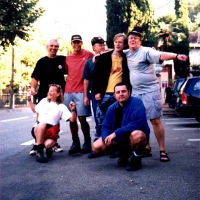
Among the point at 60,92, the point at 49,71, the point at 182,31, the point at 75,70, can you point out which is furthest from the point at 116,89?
the point at 182,31

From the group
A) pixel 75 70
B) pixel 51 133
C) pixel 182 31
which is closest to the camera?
pixel 51 133

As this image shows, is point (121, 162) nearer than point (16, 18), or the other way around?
point (121, 162)

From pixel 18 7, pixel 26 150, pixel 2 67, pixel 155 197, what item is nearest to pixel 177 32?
pixel 2 67

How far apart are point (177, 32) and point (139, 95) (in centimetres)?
3608

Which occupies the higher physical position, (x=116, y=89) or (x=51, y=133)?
(x=116, y=89)

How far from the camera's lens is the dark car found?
33.4 ft

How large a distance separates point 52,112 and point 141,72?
147 centimetres

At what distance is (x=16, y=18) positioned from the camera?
19031 millimetres

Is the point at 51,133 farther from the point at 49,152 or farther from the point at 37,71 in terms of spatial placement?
the point at 37,71

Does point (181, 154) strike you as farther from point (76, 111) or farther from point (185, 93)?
point (185, 93)

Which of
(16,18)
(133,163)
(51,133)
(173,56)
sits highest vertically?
(16,18)

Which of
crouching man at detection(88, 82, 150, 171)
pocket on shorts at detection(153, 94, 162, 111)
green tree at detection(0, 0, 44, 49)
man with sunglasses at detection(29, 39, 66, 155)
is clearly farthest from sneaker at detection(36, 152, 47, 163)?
green tree at detection(0, 0, 44, 49)

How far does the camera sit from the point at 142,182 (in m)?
3.87

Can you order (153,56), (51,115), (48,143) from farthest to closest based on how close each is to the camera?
(51,115), (48,143), (153,56)
